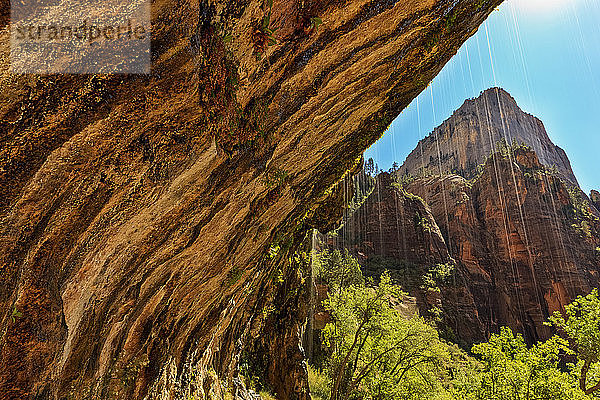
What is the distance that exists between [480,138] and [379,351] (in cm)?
8922

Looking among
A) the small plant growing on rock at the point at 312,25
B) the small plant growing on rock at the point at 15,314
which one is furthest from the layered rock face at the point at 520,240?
the small plant growing on rock at the point at 15,314

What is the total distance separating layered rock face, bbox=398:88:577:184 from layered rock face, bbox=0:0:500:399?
3524 inches

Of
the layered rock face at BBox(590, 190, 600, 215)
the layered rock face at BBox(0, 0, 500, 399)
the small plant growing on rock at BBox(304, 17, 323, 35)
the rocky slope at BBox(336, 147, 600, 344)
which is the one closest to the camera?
the layered rock face at BBox(0, 0, 500, 399)

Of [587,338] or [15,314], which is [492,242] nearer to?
[587,338]

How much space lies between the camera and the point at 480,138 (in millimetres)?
90000

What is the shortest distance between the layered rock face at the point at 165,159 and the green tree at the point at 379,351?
41.7 feet

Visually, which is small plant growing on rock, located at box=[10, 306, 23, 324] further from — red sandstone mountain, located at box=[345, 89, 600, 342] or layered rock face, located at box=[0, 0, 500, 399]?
red sandstone mountain, located at box=[345, 89, 600, 342]

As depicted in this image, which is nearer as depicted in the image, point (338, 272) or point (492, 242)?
point (338, 272)

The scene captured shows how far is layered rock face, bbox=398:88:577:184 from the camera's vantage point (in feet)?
294

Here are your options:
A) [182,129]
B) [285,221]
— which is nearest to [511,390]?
[285,221]

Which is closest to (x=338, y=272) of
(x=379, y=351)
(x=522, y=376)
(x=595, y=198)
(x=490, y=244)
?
(x=379, y=351)

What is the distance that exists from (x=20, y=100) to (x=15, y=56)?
0.28 meters

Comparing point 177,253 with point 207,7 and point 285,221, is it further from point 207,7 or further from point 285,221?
point 285,221

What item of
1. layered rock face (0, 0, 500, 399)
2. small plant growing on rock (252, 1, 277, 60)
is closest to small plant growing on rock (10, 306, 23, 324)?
layered rock face (0, 0, 500, 399)
